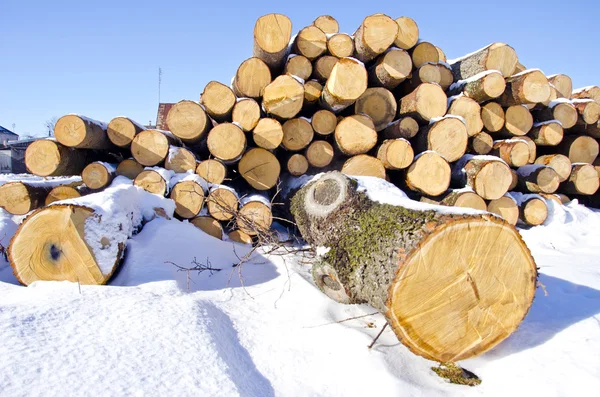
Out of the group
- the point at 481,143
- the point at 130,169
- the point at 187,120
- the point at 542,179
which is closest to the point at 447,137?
the point at 481,143

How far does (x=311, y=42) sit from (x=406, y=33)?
1117 mm

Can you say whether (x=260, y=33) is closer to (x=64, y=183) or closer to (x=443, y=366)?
(x=64, y=183)

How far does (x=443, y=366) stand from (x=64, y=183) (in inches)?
145

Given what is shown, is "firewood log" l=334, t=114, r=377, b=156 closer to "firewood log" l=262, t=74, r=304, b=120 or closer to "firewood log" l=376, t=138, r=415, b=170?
"firewood log" l=376, t=138, r=415, b=170

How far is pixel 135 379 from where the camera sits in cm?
117

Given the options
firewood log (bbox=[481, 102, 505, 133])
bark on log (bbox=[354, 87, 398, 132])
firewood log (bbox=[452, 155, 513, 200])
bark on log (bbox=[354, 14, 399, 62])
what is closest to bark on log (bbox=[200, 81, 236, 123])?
bark on log (bbox=[354, 87, 398, 132])

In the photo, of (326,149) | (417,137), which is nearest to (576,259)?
(417,137)

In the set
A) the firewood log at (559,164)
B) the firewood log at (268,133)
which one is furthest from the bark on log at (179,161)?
the firewood log at (559,164)

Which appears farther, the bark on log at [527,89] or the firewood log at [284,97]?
the bark on log at [527,89]

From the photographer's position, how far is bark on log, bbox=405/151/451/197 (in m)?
3.32

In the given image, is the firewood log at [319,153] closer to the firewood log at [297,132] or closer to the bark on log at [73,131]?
the firewood log at [297,132]

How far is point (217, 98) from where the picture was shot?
3332 mm

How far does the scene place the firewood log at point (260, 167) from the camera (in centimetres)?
341

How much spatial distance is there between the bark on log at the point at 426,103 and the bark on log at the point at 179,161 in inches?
94.3
